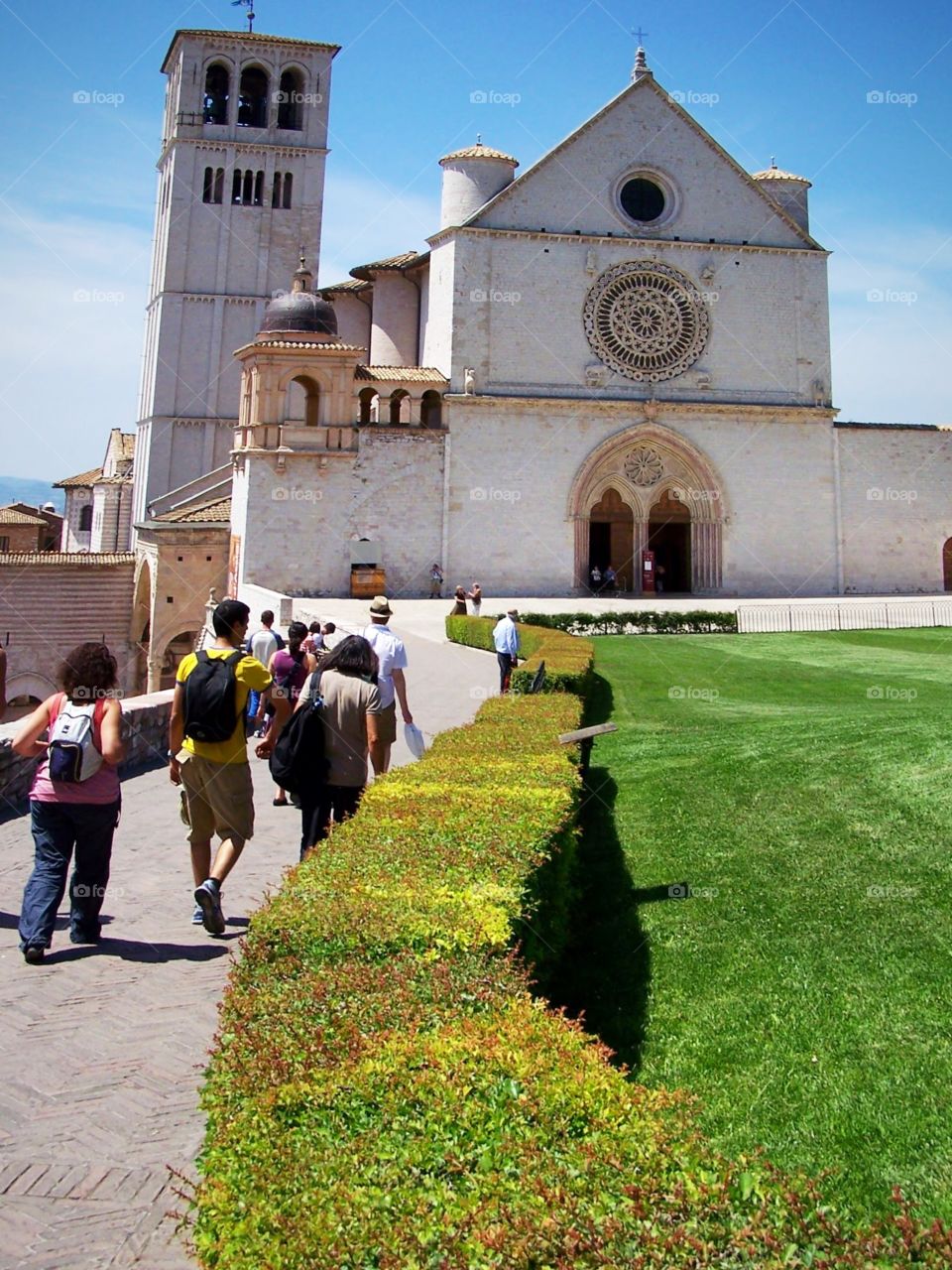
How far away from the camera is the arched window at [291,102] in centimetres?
4881

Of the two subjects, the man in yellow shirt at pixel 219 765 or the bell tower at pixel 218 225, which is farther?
the bell tower at pixel 218 225

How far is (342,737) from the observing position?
7.33 metres

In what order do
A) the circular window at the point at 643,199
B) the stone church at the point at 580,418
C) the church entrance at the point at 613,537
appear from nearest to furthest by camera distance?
the stone church at the point at 580,418 → the circular window at the point at 643,199 → the church entrance at the point at 613,537

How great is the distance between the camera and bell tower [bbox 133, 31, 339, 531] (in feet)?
154

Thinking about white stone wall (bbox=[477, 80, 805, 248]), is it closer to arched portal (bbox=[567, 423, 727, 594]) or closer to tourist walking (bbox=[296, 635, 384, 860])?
arched portal (bbox=[567, 423, 727, 594])

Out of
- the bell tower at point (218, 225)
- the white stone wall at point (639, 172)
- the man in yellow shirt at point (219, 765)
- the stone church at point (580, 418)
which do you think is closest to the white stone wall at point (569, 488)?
the stone church at point (580, 418)

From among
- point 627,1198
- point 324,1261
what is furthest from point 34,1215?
point 627,1198

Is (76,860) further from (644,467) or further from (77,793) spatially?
(644,467)

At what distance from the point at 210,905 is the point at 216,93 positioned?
51.3 meters

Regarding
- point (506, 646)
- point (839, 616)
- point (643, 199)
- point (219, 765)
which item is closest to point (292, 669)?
point (219, 765)

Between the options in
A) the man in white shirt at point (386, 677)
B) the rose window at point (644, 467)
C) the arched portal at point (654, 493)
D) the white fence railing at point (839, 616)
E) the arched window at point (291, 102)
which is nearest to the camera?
the man in white shirt at point (386, 677)

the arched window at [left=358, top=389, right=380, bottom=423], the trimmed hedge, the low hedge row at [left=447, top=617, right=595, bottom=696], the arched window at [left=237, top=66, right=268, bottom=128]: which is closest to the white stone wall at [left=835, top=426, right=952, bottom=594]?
the arched window at [left=358, top=389, right=380, bottom=423]

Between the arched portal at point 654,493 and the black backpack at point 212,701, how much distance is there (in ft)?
98.1

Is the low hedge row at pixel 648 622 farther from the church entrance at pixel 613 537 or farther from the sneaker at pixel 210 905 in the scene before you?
the sneaker at pixel 210 905
